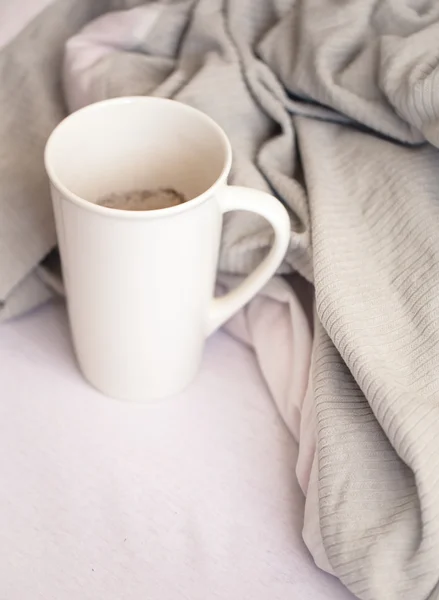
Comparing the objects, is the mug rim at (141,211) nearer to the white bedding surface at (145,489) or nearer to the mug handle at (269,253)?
the mug handle at (269,253)

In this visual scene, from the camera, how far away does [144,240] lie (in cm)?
30

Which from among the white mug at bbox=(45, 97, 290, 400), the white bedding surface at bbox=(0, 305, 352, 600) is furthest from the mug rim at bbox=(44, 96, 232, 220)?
the white bedding surface at bbox=(0, 305, 352, 600)

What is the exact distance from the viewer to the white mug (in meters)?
0.30

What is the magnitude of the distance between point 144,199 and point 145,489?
15cm

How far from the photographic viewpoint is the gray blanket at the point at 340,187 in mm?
298

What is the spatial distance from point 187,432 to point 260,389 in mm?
47

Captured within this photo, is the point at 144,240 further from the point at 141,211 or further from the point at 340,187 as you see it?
the point at 340,187

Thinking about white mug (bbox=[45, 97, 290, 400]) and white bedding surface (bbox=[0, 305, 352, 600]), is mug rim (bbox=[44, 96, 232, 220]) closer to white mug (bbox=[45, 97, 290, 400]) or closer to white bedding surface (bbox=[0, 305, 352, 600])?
white mug (bbox=[45, 97, 290, 400])

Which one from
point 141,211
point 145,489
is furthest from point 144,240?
point 145,489

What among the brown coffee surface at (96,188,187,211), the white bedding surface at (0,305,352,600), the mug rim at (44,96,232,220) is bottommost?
the white bedding surface at (0,305,352,600)

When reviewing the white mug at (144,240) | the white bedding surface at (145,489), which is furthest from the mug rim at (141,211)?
the white bedding surface at (145,489)

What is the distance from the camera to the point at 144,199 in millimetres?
376

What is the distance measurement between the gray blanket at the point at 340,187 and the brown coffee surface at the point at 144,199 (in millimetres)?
33

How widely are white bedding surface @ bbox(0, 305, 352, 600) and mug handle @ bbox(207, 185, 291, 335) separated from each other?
0.04 m
